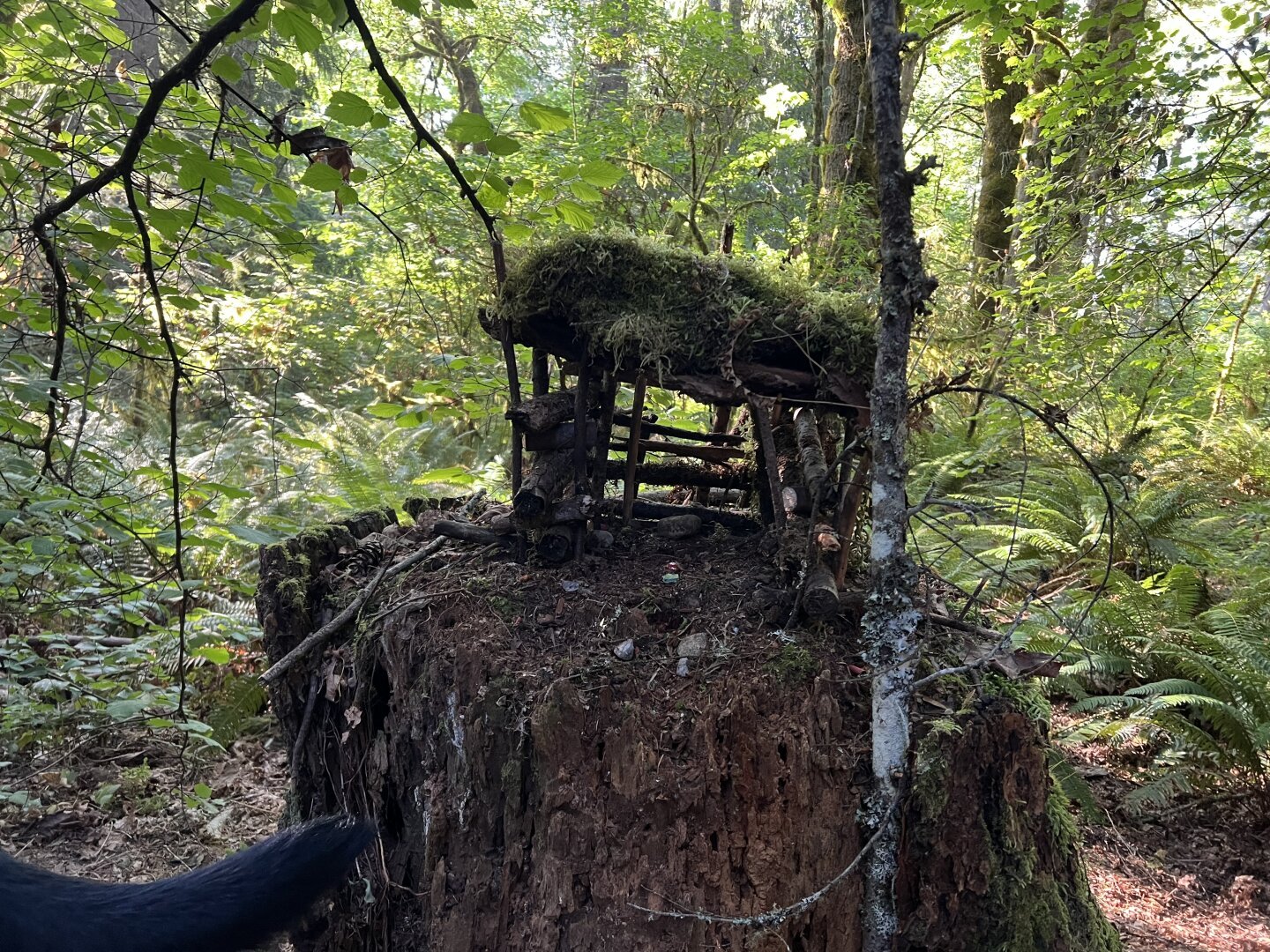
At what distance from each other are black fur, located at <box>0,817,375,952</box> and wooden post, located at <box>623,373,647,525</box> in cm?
176

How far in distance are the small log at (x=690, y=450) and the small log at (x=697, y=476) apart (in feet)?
0.23

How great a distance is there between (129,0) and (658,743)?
278 inches

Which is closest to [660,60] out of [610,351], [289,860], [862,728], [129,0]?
[129,0]

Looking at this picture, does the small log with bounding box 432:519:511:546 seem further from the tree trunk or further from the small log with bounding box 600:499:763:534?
the tree trunk

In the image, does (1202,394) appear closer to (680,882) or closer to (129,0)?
(680,882)

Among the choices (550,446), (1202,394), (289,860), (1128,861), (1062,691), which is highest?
(1202,394)

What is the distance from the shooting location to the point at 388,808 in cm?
309

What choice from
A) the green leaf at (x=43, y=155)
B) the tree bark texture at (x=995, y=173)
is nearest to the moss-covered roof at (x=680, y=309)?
the green leaf at (x=43, y=155)

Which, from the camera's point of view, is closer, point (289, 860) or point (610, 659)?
point (289, 860)

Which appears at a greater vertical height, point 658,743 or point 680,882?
point 658,743

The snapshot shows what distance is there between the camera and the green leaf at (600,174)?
245 centimetres

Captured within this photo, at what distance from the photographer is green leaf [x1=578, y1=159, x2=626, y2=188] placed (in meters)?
2.45

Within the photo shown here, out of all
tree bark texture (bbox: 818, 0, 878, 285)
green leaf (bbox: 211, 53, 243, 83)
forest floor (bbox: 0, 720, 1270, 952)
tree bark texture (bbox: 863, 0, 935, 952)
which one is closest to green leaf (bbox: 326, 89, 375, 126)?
green leaf (bbox: 211, 53, 243, 83)

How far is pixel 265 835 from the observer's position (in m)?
5.12
